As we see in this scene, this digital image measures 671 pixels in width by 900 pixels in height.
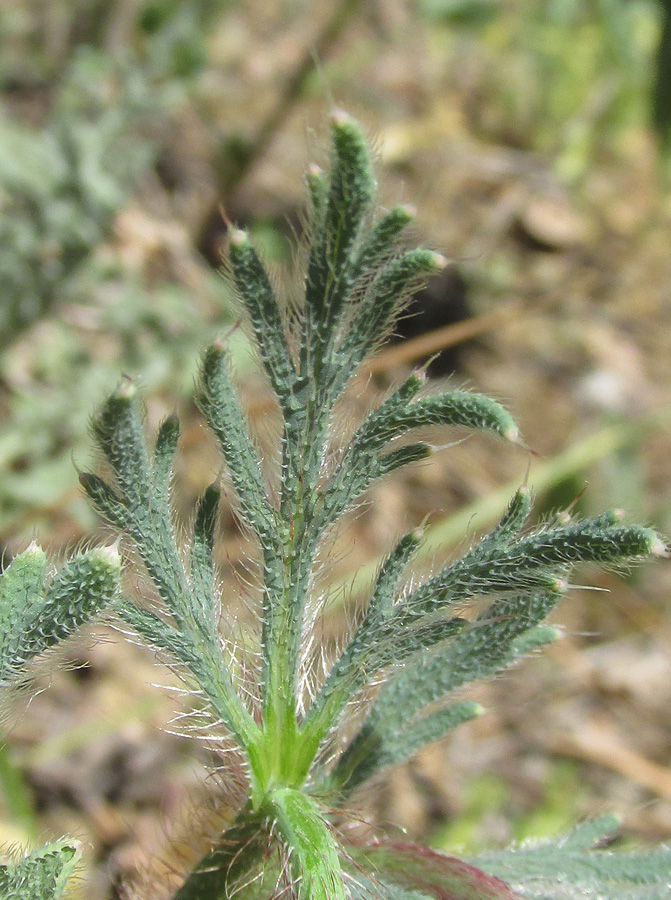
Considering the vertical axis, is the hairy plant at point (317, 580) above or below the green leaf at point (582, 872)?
above

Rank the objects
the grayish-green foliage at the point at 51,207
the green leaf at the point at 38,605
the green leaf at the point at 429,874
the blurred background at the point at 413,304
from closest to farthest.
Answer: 1. the green leaf at the point at 38,605
2. the green leaf at the point at 429,874
3. the blurred background at the point at 413,304
4. the grayish-green foliage at the point at 51,207

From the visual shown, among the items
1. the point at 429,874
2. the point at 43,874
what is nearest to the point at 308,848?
the point at 429,874

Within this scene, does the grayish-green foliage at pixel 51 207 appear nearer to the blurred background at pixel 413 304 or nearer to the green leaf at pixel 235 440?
the blurred background at pixel 413 304

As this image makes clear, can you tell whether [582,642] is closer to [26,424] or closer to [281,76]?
[26,424]

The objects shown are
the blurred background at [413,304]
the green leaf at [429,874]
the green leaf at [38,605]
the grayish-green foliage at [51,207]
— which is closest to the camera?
the green leaf at [38,605]

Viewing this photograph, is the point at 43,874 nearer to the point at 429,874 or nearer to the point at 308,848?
the point at 308,848

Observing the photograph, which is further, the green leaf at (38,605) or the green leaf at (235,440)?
the green leaf at (235,440)

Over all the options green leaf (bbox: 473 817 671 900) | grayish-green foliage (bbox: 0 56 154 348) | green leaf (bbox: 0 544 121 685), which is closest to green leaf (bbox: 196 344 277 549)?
green leaf (bbox: 0 544 121 685)

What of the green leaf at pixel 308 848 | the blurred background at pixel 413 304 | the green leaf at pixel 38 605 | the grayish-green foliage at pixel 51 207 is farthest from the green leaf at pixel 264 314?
the grayish-green foliage at pixel 51 207
